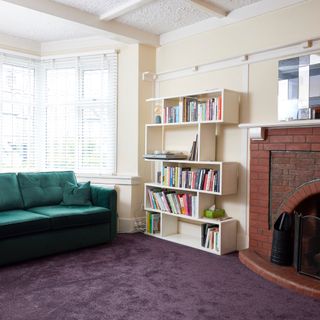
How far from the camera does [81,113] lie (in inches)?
198

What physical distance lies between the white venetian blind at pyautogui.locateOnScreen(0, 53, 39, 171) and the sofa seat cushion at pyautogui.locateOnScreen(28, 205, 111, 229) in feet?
3.95

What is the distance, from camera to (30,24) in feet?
14.8

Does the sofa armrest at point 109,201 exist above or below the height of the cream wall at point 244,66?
below

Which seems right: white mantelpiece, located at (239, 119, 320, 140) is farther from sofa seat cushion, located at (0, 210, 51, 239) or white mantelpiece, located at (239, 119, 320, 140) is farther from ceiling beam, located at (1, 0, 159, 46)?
sofa seat cushion, located at (0, 210, 51, 239)

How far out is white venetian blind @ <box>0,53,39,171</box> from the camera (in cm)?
490

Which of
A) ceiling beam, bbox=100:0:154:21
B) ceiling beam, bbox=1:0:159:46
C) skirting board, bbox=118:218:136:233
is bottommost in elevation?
skirting board, bbox=118:218:136:233

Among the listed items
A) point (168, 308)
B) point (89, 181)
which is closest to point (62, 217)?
point (89, 181)

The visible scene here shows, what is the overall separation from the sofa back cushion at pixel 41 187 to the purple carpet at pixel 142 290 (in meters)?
0.82

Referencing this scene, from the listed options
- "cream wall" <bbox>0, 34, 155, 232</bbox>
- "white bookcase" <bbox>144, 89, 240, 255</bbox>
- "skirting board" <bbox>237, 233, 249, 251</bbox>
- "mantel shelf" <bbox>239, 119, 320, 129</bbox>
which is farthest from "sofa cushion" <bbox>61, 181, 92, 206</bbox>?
"mantel shelf" <bbox>239, 119, 320, 129</bbox>

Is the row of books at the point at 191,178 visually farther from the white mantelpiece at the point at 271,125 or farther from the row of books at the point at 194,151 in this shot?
the white mantelpiece at the point at 271,125

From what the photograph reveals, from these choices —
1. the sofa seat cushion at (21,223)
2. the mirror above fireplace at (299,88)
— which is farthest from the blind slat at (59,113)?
the mirror above fireplace at (299,88)

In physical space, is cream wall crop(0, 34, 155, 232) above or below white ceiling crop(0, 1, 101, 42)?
below

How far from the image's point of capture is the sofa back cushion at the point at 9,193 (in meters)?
3.99

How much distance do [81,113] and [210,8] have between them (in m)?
2.29
